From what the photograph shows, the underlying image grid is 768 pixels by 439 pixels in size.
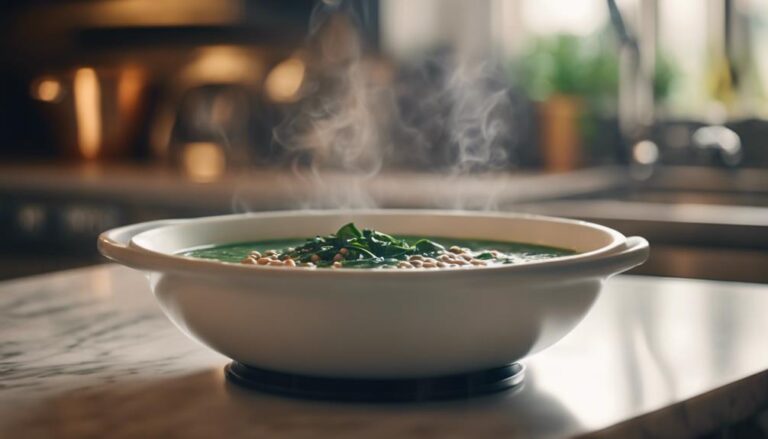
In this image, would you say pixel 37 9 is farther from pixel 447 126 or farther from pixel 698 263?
pixel 698 263

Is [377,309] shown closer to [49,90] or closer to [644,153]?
[644,153]

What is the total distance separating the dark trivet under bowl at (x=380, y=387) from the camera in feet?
2.74

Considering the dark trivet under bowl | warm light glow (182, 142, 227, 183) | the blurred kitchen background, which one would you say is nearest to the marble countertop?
the dark trivet under bowl

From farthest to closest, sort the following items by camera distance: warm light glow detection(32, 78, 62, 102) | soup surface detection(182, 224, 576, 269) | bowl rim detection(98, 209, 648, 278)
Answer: warm light glow detection(32, 78, 62, 102) → soup surface detection(182, 224, 576, 269) → bowl rim detection(98, 209, 648, 278)

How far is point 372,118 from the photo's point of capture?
345 centimetres

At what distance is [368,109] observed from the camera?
346 centimetres

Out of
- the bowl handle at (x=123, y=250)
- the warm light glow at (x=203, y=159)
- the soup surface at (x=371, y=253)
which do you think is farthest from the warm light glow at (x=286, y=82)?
the bowl handle at (x=123, y=250)

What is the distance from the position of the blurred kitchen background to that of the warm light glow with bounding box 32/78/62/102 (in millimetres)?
11

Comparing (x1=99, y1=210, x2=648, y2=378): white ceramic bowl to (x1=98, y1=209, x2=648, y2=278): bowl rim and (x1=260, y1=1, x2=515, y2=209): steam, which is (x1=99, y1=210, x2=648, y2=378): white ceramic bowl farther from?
(x1=260, y1=1, x2=515, y2=209): steam

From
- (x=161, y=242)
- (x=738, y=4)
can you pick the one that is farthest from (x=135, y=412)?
(x=738, y=4)

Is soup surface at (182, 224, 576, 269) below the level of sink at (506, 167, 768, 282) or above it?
above

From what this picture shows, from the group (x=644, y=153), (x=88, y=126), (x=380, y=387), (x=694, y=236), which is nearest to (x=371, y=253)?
(x=380, y=387)

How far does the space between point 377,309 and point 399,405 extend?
0.09 metres

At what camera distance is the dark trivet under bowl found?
32.9 inches
